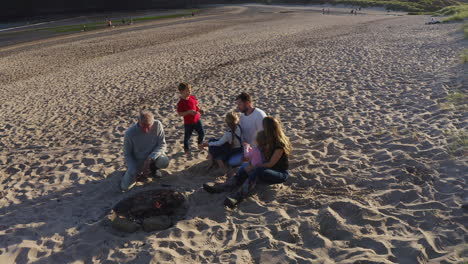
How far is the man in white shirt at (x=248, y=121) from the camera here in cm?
587

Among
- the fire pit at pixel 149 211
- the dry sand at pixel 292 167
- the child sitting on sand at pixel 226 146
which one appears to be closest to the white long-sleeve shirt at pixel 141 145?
the dry sand at pixel 292 167

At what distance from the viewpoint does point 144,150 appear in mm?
6059

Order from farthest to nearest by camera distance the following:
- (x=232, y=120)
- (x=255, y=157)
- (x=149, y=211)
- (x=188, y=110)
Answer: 1. (x=188, y=110)
2. (x=232, y=120)
3. (x=255, y=157)
4. (x=149, y=211)

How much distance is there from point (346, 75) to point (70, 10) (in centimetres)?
5922

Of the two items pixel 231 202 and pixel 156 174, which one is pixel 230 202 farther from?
pixel 156 174

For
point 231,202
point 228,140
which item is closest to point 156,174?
point 228,140

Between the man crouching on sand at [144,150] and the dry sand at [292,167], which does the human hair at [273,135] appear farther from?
the man crouching on sand at [144,150]

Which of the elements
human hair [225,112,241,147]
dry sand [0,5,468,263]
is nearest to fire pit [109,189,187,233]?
dry sand [0,5,468,263]

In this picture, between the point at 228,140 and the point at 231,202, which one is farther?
the point at 228,140

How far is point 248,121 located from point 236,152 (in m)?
0.57

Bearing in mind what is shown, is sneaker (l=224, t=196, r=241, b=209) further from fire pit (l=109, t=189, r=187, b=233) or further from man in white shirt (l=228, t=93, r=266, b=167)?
man in white shirt (l=228, t=93, r=266, b=167)

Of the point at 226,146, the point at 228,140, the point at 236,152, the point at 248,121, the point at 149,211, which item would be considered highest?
the point at 248,121

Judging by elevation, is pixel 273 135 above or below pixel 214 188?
above

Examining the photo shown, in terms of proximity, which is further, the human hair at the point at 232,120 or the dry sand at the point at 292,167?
the human hair at the point at 232,120
